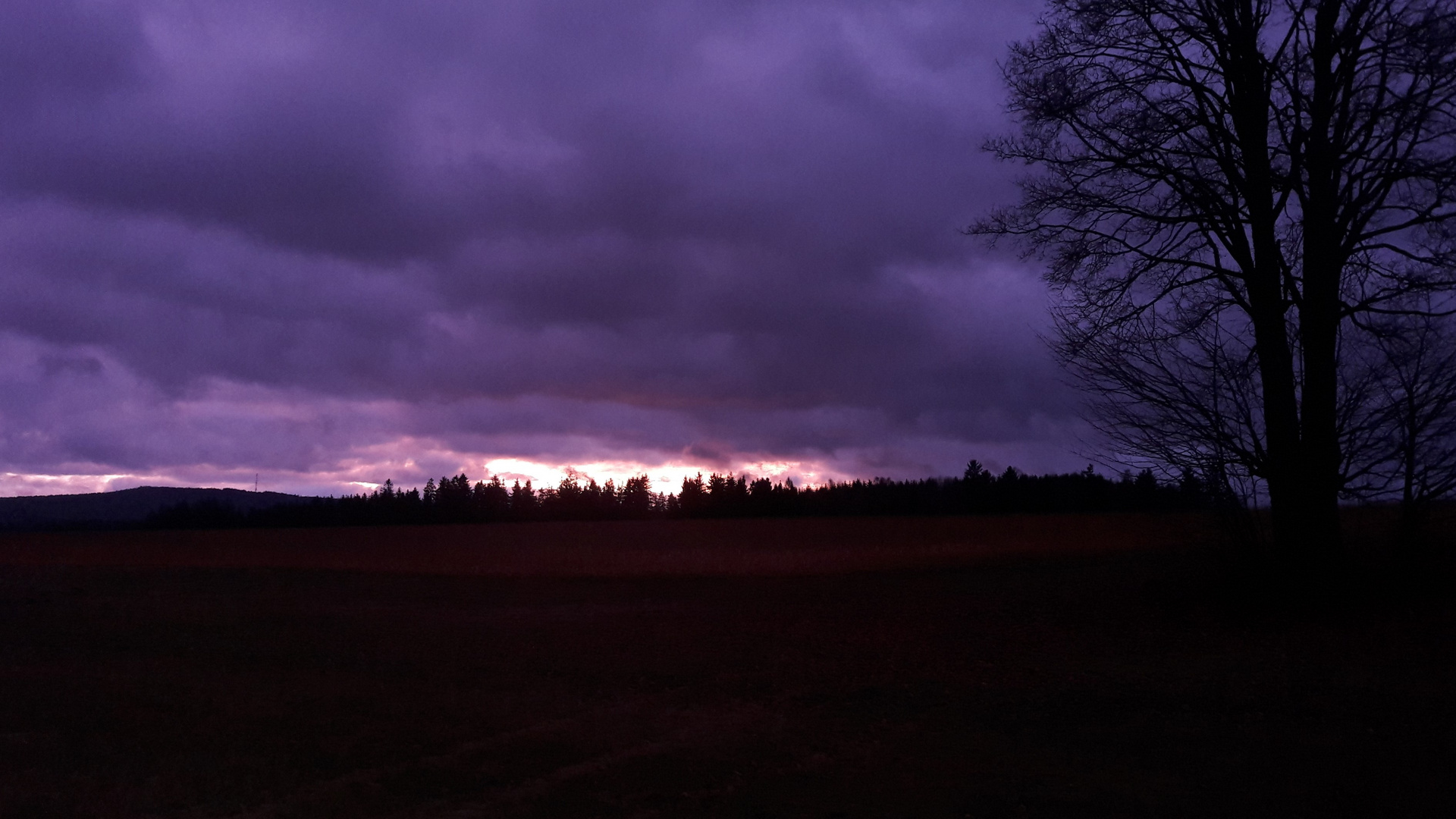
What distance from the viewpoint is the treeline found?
216ft

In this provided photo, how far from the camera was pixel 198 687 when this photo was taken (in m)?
13.0

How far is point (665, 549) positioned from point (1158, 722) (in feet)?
109

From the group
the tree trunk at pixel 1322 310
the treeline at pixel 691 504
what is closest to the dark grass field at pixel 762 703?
the tree trunk at pixel 1322 310

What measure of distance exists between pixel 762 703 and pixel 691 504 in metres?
83.8

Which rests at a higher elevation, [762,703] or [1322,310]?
[1322,310]

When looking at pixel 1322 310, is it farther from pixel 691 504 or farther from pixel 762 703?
pixel 691 504

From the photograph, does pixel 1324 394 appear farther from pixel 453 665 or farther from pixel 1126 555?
pixel 1126 555

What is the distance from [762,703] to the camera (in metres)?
11.8

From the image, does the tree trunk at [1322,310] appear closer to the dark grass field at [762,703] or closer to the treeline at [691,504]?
the dark grass field at [762,703]

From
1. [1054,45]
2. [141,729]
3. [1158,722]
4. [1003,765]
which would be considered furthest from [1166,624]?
[141,729]

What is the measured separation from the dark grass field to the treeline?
3968 cm

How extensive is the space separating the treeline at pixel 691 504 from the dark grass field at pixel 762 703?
130 feet

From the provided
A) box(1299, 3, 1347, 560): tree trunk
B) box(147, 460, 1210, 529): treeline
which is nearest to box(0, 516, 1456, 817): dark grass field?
box(1299, 3, 1347, 560): tree trunk

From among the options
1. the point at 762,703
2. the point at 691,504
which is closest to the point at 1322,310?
the point at 762,703
